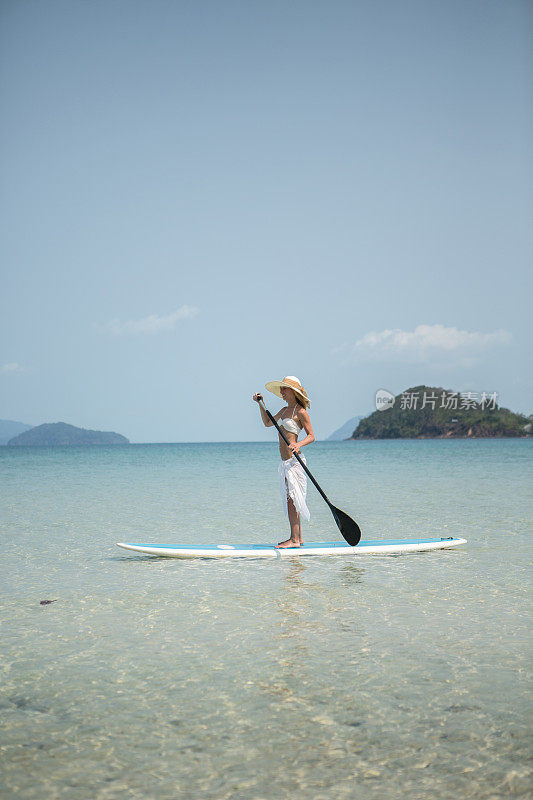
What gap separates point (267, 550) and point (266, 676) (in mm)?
4083

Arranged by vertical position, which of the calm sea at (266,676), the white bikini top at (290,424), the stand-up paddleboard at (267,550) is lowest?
the calm sea at (266,676)

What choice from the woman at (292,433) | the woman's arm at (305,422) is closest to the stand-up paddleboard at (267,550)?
the woman at (292,433)

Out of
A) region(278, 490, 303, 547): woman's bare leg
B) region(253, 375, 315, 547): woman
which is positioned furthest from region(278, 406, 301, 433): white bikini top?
region(278, 490, 303, 547): woman's bare leg

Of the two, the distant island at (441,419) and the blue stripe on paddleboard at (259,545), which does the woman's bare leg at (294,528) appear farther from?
the distant island at (441,419)

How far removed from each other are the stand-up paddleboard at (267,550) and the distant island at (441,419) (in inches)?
4816

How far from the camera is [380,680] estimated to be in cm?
439

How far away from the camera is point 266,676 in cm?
448

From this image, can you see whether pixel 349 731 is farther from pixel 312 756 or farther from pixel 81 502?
pixel 81 502

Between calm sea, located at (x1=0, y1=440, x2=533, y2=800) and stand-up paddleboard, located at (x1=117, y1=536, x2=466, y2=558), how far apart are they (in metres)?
0.13

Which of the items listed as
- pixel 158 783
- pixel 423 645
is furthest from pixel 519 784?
pixel 423 645

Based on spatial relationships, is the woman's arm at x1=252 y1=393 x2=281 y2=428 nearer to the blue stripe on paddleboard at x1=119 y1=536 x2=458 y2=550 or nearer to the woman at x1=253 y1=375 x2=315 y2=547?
the woman at x1=253 y1=375 x2=315 y2=547

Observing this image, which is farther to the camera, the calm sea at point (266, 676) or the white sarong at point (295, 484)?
the white sarong at point (295, 484)

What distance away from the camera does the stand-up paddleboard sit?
861 centimetres

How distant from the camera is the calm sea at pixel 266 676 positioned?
3.21 metres
